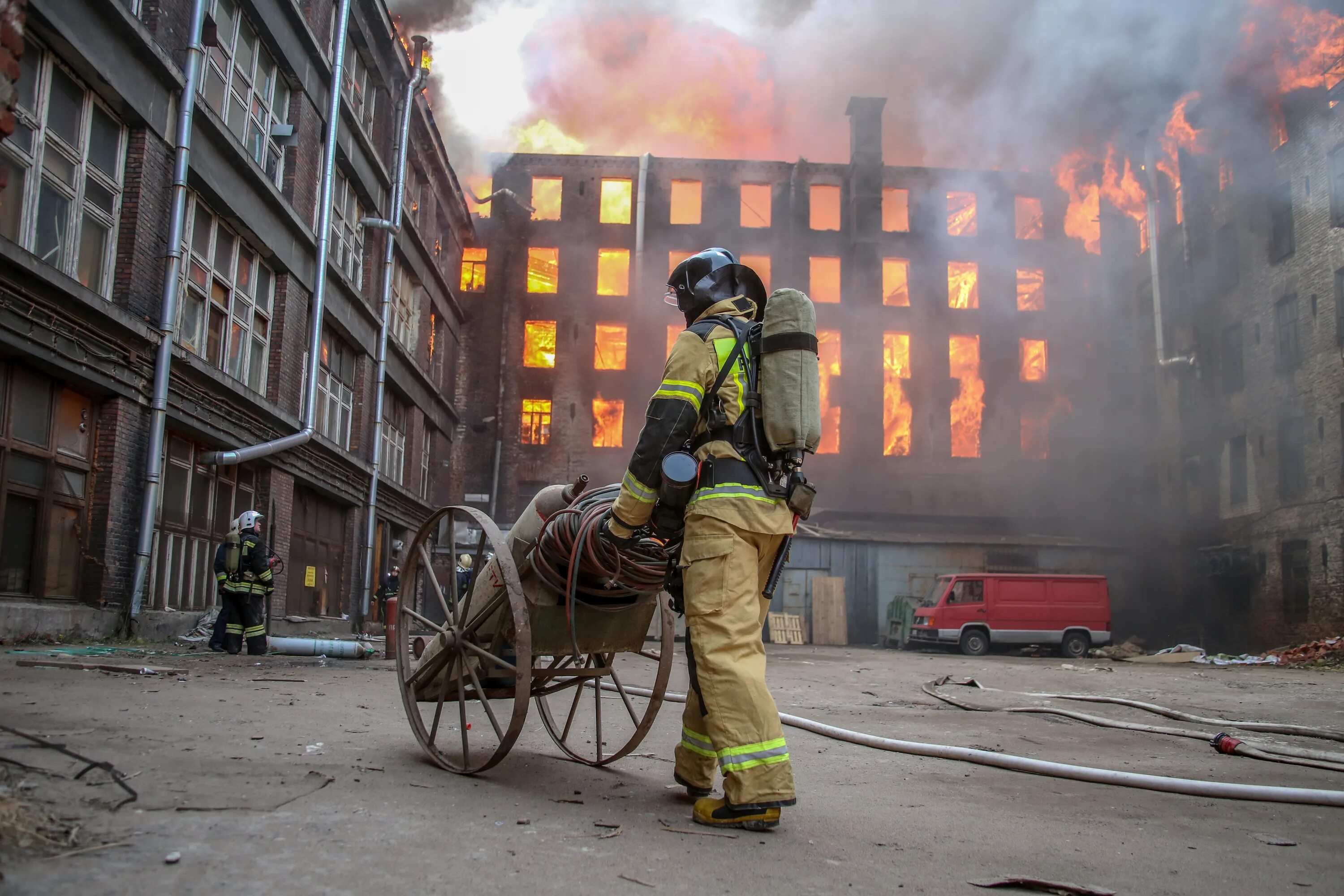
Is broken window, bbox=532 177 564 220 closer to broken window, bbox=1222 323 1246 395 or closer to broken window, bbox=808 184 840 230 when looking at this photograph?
broken window, bbox=808 184 840 230

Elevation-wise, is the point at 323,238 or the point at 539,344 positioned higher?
the point at 539,344

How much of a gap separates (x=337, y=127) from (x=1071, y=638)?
2025 centimetres

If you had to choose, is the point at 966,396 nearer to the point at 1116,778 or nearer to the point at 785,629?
the point at 785,629

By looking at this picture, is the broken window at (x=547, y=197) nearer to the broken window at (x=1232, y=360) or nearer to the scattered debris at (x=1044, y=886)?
the broken window at (x=1232, y=360)

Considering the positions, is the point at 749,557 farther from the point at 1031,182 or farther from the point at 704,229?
the point at 1031,182

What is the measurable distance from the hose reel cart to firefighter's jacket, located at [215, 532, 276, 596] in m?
6.84

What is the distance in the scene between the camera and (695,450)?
3.53 m

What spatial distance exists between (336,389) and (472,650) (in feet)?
55.2

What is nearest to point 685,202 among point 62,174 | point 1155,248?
point 1155,248

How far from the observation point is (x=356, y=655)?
434 inches

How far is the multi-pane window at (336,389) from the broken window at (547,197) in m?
18.1

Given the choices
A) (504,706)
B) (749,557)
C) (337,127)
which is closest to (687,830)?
(749,557)

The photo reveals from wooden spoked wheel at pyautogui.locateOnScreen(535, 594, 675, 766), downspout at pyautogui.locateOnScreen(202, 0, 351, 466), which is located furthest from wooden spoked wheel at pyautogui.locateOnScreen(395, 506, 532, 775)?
downspout at pyautogui.locateOnScreen(202, 0, 351, 466)

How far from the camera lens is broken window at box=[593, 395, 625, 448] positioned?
3506 centimetres
